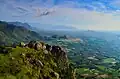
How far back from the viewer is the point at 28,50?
4825 inches

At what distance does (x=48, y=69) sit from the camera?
115875 mm

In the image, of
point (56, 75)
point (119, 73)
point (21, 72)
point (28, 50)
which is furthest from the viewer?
point (119, 73)

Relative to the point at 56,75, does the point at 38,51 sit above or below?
above

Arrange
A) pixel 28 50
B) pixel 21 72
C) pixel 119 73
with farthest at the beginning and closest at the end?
pixel 119 73
pixel 28 50
pixel 21 72

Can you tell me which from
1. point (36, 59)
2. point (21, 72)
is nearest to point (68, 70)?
point (36, 59)

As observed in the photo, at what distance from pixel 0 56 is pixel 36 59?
1555 cm

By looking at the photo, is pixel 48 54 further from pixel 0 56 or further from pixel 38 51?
pixel 0 56

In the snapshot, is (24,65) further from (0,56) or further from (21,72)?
(0,56)

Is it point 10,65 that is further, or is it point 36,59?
point 36,59

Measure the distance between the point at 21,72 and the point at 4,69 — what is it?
23.1 feet

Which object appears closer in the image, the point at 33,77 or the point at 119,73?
the point at 33,77

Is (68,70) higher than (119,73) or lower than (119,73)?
higher

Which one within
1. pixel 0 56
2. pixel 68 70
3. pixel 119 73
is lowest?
pixel 119 73

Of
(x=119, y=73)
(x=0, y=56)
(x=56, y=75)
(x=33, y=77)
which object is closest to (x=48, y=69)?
(x=56, y=75)
